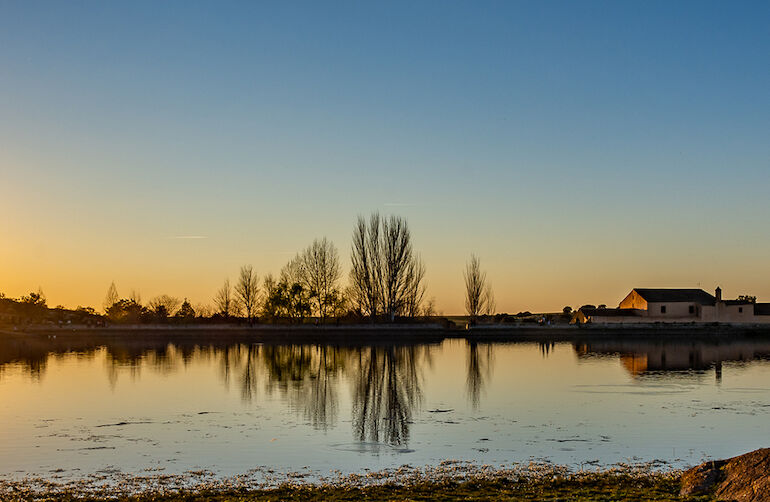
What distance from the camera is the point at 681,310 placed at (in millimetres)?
92938

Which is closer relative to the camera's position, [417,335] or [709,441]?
[709,441]

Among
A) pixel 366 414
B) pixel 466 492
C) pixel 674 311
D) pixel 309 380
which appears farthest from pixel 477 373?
pixel 674 311

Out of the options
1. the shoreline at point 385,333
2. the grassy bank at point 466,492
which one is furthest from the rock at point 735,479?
the shoreline at point 385,333

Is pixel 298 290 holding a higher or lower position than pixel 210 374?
higher

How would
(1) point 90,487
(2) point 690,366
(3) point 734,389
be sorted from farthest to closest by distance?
(2) point 690,366, (3) point 734,389, (1) point 90,487

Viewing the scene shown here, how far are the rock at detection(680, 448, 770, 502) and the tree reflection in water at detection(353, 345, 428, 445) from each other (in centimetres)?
809

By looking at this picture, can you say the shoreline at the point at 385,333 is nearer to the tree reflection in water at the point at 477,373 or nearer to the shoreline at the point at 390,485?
the tree reflection in water at the point at 477,373

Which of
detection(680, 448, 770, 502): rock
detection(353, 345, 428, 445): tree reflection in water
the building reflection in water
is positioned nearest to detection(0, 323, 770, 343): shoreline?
the building reflection in water

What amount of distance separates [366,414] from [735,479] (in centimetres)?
1387

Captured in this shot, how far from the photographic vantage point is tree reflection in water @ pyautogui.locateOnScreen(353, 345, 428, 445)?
2114cm

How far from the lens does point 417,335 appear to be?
78.7 m

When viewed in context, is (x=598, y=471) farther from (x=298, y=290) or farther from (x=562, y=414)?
(x=298, y=290)

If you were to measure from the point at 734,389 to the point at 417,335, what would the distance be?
161 ft

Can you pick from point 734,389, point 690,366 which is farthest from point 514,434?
point 690,366
